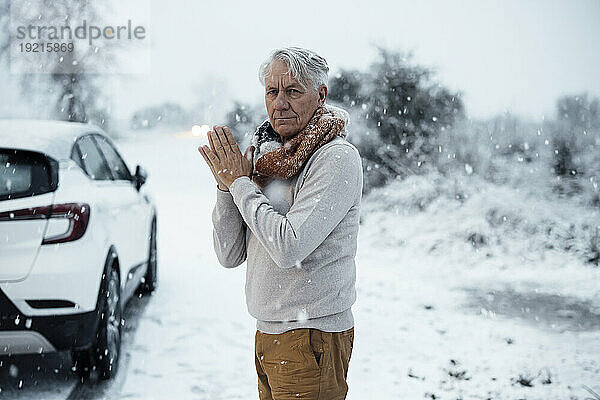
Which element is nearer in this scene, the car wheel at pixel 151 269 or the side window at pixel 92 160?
the side window at pixel 92 160

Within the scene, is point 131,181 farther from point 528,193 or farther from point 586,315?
point 528,193

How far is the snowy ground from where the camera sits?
10.7 ft

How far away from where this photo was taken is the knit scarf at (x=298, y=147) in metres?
1.48

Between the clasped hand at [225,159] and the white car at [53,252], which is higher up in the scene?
the clasped hand at [225,159]

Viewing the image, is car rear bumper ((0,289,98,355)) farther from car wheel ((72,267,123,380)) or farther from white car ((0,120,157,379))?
car wheel ((72,267,123,380))

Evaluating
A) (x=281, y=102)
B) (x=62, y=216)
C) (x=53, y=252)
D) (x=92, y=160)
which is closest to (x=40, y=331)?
(x=53, y=252)

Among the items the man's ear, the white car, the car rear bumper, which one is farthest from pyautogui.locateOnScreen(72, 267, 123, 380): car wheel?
the man's ear

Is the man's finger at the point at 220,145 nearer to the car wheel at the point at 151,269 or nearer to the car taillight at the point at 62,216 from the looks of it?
the car taillight at the point at 62,216

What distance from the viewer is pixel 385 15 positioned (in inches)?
331

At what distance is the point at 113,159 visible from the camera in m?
3.98

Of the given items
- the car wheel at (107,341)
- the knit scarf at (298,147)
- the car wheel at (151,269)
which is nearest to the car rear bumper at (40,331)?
the car wheel at (107,341)

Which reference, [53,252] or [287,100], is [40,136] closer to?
[53,252]

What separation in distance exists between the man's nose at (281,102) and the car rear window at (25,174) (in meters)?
1.53

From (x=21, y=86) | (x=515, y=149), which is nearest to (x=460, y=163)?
(x=515, y=149)
